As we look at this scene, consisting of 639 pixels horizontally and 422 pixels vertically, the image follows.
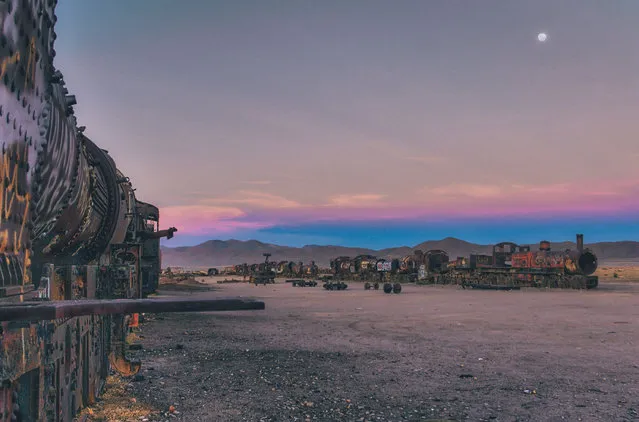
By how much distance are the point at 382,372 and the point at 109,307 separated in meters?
9.09

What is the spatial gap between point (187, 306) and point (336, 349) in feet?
37.7

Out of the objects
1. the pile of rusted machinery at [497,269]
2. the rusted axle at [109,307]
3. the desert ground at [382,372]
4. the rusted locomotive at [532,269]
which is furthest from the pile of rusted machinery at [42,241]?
the rusted locomotive at [532,269]

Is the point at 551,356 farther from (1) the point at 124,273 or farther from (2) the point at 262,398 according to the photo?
(1) the point at 124,273

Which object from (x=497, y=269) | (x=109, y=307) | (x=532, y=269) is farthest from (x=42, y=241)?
(x=497, y=269)

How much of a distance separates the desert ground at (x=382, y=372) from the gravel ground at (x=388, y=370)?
0.10 ft

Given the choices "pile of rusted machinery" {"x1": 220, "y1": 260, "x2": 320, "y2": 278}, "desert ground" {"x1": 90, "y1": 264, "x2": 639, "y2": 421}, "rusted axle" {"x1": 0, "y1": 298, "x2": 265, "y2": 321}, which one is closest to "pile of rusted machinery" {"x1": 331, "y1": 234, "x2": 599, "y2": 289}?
"pile of rusted machinery" {"x1": 220, "y1": 260, "x2": 320, "y2": 278}

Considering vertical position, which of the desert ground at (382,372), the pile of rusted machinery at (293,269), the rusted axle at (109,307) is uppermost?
the rusted axle at (109,307)

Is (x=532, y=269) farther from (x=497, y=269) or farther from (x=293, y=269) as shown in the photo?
(x=293, y=269)

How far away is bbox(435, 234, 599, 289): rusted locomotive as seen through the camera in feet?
132

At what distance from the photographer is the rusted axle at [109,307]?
2.17m

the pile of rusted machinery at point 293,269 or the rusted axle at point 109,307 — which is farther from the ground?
the rusted axle at point 109,307

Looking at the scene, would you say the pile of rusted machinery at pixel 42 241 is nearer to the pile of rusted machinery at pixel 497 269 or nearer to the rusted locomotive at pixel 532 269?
the pile of rusted machinery at pixel 497 269

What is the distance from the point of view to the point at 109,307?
2375 mm

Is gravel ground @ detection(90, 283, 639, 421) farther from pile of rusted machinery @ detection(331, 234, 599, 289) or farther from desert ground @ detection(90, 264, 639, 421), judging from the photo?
pile of rusted machinery @ detection(331, 234, 599, 289)
